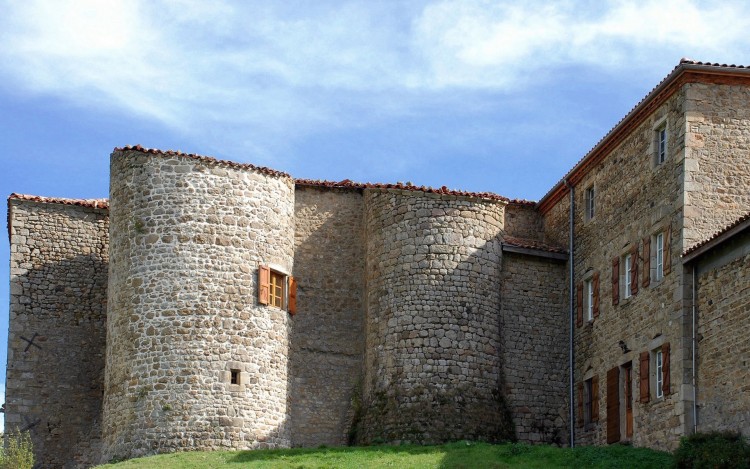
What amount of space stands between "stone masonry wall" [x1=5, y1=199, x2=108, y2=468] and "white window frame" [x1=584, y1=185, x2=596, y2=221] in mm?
13071

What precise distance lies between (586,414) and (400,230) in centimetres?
671

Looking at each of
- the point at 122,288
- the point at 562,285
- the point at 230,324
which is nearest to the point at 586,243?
the point at 562,285

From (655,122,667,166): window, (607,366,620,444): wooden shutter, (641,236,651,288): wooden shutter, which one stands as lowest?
(607,366,620,444): wooden shutter

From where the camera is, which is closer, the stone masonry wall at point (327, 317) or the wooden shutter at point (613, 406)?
the wooden shutter at point (613, 406)

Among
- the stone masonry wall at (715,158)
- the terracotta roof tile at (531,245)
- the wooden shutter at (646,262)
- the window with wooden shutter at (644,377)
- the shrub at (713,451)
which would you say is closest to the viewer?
the shrub at (713,451)

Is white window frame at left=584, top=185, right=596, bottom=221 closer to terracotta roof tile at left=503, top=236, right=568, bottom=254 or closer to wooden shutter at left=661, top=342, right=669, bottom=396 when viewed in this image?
terracotta roof tile at left=503, top=236, right=568, bottom=254

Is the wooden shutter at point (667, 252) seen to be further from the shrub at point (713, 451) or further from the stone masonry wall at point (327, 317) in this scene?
the stone masonry wall at point (327, 317)

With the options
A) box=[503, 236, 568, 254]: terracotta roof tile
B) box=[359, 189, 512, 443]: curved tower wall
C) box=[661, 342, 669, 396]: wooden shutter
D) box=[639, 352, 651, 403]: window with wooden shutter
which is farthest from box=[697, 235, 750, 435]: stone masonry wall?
box=[503, 236, 568, 254]: terracotta roof tile

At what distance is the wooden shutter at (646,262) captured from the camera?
109 ft

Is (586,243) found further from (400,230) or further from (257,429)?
(257,429)

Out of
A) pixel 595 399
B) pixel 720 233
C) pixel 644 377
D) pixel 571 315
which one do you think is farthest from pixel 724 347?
pixel 571 315

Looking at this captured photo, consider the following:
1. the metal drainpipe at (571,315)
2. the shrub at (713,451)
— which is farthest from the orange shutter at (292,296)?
the shrub at (713,451)

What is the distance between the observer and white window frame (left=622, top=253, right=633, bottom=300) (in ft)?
113

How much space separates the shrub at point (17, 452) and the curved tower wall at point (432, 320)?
8501mm
